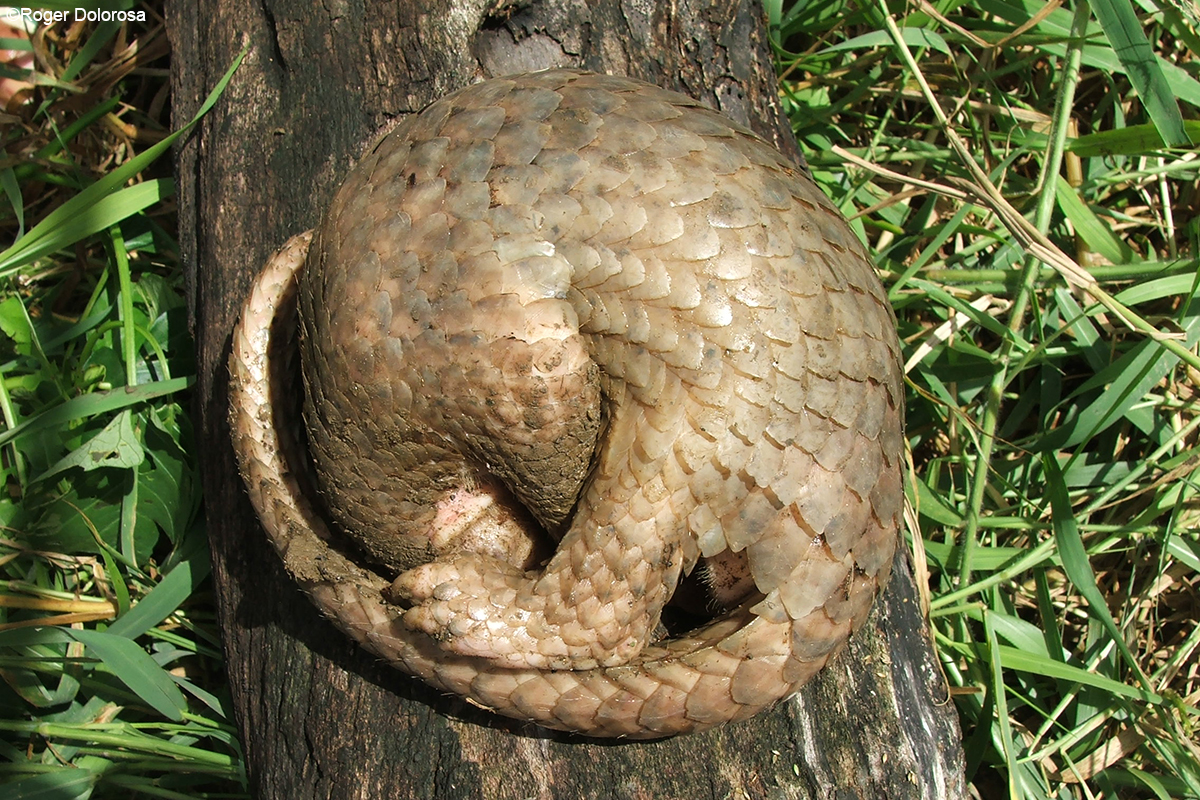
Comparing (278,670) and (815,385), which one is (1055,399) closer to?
(815,385)

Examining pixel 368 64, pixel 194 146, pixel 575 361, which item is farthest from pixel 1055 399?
pixel 194 146

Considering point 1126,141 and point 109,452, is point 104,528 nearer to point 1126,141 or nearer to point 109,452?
point 109,452

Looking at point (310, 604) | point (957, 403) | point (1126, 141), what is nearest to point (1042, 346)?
point (957, 403)

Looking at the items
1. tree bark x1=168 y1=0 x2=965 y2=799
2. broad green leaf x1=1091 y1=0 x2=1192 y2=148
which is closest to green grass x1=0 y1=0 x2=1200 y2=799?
broad green leaf x1=1091 y1=0 x2=1192 y2=148

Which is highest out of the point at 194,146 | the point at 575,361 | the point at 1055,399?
the point at 194,146

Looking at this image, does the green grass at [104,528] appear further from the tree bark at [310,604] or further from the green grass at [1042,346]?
the green grass at [1042,346]

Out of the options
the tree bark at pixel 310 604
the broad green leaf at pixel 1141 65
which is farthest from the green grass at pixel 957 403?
the tree bark at pixel 310 604
